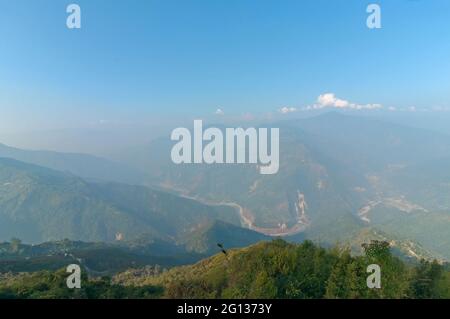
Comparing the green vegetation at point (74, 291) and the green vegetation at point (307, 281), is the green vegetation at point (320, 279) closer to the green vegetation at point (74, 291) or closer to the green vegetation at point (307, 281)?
the green vegetation at point (307, 281)

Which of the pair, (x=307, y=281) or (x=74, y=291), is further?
(x=74, y=291)

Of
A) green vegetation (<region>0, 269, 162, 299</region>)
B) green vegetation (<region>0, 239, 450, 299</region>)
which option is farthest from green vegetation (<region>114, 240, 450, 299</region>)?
green vegetation (<region>0, 269, 162, 299</region>)

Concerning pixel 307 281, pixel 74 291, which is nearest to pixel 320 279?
pixel 307 281

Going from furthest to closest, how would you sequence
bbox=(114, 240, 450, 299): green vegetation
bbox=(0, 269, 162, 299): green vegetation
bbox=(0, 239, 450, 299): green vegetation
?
bbox=(0, 269, 162, 299): green vegetation, bbox=(0, 239, 450, 299): green vegetation, bbox=(114, 240, 450, 299): green vegetation

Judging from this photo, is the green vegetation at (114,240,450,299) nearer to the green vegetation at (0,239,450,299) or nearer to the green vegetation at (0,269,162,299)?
the green vegetation at (0,239,450,299)

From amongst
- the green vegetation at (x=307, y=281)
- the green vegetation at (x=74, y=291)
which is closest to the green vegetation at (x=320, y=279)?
the green vegetation at (x=307, y=281)

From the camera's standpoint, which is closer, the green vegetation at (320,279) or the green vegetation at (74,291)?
the green vegetation at (320,279)

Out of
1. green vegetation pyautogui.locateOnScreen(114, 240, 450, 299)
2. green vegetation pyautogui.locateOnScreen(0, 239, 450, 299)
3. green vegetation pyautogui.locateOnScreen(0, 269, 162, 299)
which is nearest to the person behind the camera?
green vegetation pyautogui.locateOnScreen(114, 240, 450, 299)

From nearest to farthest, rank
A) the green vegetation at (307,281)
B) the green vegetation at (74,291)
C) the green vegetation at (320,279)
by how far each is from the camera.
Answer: the green vegetation at (320,279), the green vegetation at (307,281), the green vegetation at (74,291)

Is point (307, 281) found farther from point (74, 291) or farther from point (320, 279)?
point (74, 291)
